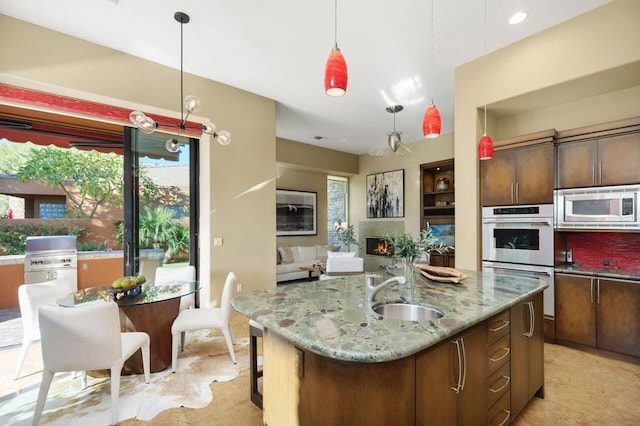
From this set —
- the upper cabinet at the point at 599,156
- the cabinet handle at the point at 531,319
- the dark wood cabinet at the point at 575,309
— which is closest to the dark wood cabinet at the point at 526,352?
the cabinet handle at the point at 531,319

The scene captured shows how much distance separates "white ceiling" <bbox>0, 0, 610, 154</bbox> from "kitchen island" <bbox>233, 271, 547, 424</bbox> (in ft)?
8.50

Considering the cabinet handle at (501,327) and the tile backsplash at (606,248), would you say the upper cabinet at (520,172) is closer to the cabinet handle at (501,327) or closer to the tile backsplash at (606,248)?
the tile backsplash at (606,248)

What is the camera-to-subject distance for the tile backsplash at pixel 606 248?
120 inches

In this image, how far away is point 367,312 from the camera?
156 cm

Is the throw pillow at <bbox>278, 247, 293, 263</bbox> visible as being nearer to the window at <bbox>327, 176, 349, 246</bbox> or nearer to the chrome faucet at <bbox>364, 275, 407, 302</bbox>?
the window at <bbox>327, 176, 349, 246</bbox>

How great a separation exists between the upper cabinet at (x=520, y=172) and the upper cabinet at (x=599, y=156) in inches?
5.5

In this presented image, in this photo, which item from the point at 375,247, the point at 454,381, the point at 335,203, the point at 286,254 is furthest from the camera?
the point at 335,203

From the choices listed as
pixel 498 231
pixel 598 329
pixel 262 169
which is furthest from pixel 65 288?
pixel 598 329

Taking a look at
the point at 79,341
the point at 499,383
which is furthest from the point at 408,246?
the point at 79,341

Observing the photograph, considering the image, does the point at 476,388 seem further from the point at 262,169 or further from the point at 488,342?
the point at 262,169

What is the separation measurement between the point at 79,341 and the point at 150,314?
74cm

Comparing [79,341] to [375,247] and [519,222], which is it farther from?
[375,247]

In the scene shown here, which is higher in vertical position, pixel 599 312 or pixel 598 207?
pixel 598 207

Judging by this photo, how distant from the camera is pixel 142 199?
3764 millimetres
